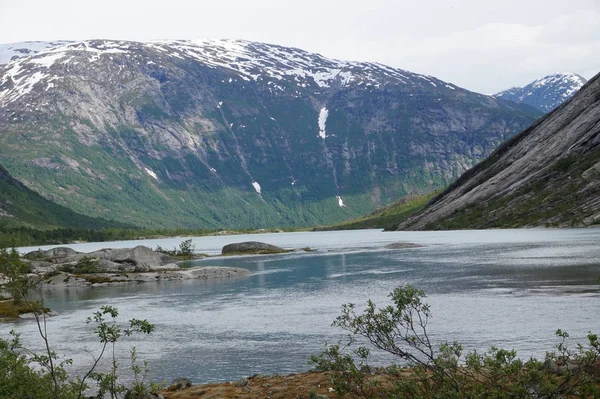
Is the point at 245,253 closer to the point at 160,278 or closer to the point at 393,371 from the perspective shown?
the point at 160,278

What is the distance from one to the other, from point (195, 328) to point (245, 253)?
12862 cm

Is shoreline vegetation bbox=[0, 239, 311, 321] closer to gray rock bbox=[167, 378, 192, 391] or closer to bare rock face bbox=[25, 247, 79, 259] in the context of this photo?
bare rock face bbox=[25, 247, 79, 259]

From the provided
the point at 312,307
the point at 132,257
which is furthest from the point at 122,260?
the point at 312,307

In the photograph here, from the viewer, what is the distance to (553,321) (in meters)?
47.1

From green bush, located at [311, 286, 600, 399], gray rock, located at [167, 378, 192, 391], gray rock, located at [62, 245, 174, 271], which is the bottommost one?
gray rock, located at [167, 378, 192, 391]

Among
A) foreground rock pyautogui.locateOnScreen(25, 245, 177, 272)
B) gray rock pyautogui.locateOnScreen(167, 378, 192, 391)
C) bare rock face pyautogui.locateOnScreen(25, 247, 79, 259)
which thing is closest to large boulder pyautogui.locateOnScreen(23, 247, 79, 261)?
bare rock face pyautogui.locateOnScreen(25, 247, 79, 259)

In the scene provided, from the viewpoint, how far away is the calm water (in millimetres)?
44094

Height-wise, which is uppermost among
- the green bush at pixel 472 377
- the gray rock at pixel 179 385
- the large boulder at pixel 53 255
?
the large boulder at pixel 53 255

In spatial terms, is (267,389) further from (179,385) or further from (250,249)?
(250,249)

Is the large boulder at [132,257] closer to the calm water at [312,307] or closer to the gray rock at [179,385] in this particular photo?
the calm water at [312,307]

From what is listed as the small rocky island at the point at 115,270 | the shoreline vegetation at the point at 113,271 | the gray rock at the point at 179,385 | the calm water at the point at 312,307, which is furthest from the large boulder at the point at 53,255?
the gray rock at the point at 179,385

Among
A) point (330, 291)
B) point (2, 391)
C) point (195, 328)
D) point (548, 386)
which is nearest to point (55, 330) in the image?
point (195, 328)

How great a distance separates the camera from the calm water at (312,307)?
44094 mm

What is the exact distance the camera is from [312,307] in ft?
225
